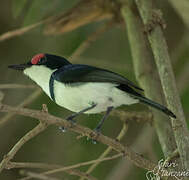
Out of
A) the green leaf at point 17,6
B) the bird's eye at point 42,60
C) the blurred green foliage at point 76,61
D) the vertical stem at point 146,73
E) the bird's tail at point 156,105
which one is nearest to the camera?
the bird's tail at point 156,105

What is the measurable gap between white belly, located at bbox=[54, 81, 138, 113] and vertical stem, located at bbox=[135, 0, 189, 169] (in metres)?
0.23

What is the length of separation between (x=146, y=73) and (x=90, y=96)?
2.58 feet

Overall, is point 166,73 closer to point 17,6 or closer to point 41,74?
point 41,74

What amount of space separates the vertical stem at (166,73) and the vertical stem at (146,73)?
A: 309 mm

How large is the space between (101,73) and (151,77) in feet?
2.42

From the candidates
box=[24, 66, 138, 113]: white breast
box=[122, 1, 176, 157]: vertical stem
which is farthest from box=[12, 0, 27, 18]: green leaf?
box=[24, 66, 138, 113]: white breast

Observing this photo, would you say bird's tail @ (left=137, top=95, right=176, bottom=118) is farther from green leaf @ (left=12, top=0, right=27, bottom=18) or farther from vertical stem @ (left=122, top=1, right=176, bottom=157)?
green leaf @ (left=12, top=0, right=27, bottom=18)

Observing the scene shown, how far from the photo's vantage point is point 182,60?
503 centimetres

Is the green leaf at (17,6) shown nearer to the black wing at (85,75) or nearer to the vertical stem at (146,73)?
the vertical stem at (146,73)

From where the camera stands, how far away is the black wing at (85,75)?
283 centimetres

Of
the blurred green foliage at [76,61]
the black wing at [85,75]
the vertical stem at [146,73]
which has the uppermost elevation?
the black wing at [85,75]

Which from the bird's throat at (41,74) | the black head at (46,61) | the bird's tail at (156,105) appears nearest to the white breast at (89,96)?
the bird's tail at (156,105)

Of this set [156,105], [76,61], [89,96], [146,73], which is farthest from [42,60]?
[76,61]

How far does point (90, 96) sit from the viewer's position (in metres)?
2.92
